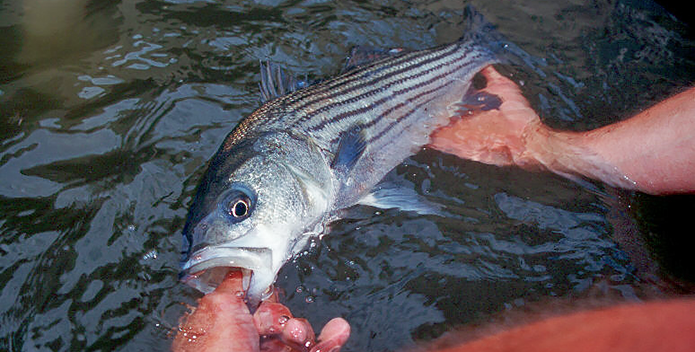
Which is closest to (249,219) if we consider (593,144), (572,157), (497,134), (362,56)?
(362,56)

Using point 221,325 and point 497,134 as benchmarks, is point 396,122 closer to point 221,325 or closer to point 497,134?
point 497,134

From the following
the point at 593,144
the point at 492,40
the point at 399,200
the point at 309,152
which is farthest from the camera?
the point at 492,40

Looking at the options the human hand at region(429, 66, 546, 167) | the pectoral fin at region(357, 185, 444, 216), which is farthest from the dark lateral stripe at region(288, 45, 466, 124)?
the pectoral fin at region(357, 185, 444, 216)

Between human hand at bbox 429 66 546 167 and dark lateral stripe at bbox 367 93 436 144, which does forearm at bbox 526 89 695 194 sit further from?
dark lateral stripe at bbox 367 93 436 144

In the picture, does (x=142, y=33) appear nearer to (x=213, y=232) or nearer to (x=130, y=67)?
(x=130, y=67)

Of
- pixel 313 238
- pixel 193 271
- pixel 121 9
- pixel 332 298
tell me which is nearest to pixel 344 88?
pixel 313 238

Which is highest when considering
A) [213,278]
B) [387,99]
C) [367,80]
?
[367,80]

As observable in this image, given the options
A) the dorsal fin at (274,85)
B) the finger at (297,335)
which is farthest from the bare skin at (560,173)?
the dorsal fin at (274,85)
